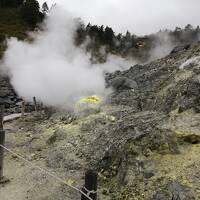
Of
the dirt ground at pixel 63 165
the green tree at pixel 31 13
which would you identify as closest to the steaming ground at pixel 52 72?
the dirt ground at pixel 63 165

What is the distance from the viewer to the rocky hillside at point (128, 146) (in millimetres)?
7836

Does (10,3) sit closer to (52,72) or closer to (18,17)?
(18,17)

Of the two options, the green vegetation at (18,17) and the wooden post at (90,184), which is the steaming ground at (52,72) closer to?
the green vegetation at (18,17)

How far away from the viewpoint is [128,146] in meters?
9.02

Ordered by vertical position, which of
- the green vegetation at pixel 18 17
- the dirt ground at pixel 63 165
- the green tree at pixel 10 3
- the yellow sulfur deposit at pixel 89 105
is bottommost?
the dirt ground at pixel 63 165

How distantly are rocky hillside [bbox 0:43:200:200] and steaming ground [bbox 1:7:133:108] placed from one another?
3582 millimetres

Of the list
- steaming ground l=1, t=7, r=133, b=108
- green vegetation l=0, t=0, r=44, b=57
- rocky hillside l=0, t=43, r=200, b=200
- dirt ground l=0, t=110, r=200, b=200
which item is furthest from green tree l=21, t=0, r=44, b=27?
dirt ground l=0, t=110, r=200, b=200

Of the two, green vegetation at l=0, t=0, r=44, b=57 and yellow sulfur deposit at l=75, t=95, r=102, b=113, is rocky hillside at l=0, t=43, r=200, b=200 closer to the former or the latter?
yellow sulfur deposit at l=75, t=95, r=102, b=113

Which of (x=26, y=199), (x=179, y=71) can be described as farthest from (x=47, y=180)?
(x=179, y=71)

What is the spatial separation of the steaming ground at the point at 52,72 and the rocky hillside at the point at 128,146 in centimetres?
358

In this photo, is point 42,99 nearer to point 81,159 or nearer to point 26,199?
point 81,159

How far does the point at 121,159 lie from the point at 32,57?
1739 cm

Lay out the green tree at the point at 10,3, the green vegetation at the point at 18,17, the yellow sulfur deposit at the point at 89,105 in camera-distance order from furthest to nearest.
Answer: the green tree at the point at 10,3
the green vegetation at the point at 18,17
the yellow sulfur deposit at the point at 89,105

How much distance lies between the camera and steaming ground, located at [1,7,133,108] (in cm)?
1864
